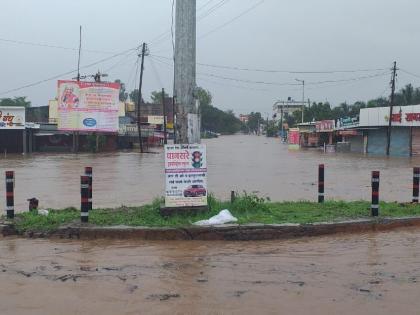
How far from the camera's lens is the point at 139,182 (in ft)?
75.8

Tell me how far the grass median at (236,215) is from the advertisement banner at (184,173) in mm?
291

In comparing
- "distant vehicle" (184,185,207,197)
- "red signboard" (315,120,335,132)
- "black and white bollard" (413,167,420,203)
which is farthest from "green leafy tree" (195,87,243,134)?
"distant vehicle" (184,185,207,197)

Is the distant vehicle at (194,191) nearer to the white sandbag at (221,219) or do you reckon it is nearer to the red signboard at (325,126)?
the white sandbag at (221,219)

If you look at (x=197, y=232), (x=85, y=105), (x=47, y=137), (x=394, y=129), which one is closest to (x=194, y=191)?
(x=197, y=232)

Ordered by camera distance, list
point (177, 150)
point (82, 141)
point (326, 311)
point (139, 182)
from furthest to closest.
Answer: point (82, 141) < point (139, 182) < point (177, 150) < point (326, 311)

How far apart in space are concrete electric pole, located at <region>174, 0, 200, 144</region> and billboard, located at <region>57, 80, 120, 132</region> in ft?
139

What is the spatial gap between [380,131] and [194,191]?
155 feet

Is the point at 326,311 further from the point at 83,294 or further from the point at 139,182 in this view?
the point at 139,182

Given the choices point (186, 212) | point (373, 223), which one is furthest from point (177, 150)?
point (373, 223)

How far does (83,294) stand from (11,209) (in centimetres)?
474

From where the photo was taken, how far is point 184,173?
31.9ft

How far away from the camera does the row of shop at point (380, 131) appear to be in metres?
48.4

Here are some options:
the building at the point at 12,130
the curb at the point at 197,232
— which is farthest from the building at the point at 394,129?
the curb at the point at 197,232

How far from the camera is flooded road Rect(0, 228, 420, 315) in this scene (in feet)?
18.1
